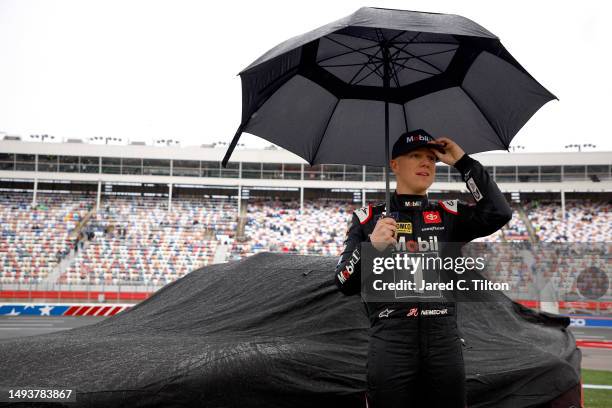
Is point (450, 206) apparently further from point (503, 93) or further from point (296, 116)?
point (296, 116)

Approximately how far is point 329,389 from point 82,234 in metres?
26.1

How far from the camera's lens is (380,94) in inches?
113

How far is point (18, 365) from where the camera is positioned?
2.49m

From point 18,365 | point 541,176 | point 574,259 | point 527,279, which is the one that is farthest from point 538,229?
point 18,365

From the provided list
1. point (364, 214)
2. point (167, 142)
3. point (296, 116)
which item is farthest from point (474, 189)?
point (167, 142)

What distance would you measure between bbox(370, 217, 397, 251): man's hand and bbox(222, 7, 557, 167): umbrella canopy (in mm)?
548

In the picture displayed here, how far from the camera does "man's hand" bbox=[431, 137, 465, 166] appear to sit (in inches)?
86.0

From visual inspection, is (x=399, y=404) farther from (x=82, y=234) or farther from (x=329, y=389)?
(x=82, y=234)

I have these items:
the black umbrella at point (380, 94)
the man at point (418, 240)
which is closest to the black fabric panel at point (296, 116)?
the black umbrella at point (380, 94)

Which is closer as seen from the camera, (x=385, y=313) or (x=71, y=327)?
(x=385, y=313)

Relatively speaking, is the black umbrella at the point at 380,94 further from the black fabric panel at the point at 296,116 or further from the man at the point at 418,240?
the man at the point at 418,240

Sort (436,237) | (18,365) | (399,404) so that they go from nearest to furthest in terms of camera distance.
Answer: (399,404), (436,237), (18,365)

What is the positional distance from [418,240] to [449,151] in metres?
0.42

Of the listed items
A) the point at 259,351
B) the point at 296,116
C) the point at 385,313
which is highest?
the point at 296,116
